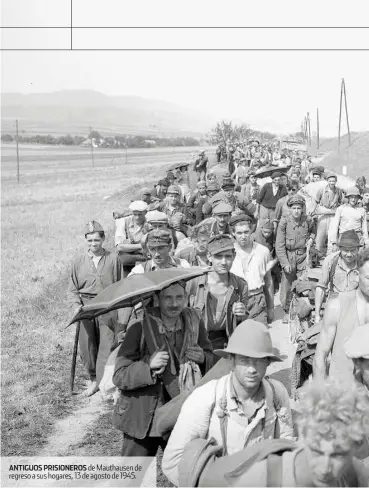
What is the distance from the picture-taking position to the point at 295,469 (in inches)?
98.0

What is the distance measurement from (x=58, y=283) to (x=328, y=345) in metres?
9.28

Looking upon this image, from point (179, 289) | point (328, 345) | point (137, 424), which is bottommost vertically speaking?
point (137, 424)

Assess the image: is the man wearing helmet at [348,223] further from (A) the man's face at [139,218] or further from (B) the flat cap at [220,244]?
(B) the flat cap at [220,244]

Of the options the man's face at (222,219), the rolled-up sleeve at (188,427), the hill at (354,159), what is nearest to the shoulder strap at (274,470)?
the rolled-up sleeve at (188,427)

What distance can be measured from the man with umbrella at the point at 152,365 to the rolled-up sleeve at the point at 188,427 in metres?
0.88

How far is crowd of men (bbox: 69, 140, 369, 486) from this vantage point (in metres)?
2.53

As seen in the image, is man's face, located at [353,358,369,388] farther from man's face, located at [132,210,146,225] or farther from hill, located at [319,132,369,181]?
hill, located at [319,132,369,181]

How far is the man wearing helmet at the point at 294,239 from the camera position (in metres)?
9.38

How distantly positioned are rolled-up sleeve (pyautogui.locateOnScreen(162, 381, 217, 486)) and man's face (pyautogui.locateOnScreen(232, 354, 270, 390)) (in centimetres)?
15

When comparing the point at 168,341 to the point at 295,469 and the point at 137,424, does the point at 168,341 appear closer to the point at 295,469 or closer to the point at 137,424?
the point at 137,424

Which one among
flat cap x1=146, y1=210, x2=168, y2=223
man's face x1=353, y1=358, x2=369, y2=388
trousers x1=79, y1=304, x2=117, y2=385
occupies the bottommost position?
trousers x1=79, y1=304, x2=117, y2=385

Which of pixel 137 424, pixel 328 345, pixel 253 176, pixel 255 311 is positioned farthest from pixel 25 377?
pixel 253 176

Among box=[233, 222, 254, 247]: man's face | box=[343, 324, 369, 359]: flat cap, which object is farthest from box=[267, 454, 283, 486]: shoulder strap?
box=[233, 222, 254, 247]: man's face

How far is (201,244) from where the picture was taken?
7023 millimetres
